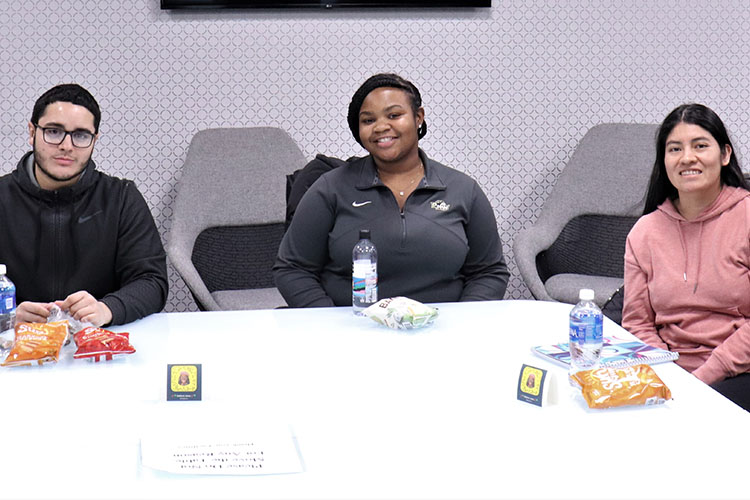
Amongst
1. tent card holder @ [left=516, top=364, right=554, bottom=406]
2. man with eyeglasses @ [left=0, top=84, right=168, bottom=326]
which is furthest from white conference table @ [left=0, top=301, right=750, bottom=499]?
man with eyeglasses @ [left=0, top=84, right=168, bottom=326]

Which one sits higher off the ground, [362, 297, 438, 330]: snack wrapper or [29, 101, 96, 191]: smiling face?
[29, 101, 96, 191]: smiling face

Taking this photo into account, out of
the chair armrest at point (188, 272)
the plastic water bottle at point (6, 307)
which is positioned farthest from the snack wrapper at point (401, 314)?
the chair armrest at point (188, 272)

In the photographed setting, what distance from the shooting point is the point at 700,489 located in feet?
4.27

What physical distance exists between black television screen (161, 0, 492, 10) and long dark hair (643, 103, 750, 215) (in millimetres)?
1832

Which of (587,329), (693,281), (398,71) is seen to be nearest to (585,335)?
(587,329)

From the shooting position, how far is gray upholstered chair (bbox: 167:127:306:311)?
151 inches

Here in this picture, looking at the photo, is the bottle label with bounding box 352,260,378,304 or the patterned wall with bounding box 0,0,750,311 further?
the patterned wall with bounding box 0,0,750,311

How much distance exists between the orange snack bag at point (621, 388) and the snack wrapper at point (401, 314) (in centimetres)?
60

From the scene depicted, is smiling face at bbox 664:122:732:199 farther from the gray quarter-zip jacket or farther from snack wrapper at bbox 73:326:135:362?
snack wrapper at bbox 73:326:135:362

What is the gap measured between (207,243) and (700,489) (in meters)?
2.89

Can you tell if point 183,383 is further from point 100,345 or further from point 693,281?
point 693,281

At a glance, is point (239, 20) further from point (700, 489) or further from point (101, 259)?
point (700, 489)

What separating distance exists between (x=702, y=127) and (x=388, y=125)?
36.1 inches

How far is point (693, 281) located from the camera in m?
2.38
